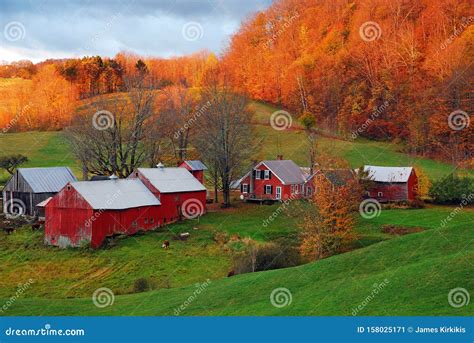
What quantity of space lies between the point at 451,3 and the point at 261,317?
80.0m

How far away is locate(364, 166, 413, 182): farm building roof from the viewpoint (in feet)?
167

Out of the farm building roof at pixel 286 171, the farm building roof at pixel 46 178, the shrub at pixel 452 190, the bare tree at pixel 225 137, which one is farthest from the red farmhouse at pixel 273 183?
the farm building roof at pixel 46 178

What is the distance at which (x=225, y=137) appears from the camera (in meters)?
51.2

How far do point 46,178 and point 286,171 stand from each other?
2046cm

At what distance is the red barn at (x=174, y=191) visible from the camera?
44.4m

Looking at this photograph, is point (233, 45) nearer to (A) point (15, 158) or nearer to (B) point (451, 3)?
(B) point (451, 3)

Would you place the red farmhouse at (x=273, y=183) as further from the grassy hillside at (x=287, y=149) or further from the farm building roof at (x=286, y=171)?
the grassy hillside at (x=287, y=149)

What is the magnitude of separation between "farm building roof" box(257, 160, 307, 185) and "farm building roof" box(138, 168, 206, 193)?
8.39 meters

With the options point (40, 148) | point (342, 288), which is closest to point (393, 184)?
point (342, 288)

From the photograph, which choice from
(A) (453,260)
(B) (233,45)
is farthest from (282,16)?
(A) (453,260)

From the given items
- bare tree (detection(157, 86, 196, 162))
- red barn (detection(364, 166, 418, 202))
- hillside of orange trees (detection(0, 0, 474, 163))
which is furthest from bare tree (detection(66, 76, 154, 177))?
red barn (detection(364, 166, 418, 202))

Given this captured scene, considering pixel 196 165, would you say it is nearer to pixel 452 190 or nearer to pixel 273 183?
pixel 273 183

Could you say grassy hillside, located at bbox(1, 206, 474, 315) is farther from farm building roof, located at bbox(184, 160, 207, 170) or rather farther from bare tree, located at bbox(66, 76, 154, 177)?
farm building roof, located at bbox(184, 160, 207, 170)

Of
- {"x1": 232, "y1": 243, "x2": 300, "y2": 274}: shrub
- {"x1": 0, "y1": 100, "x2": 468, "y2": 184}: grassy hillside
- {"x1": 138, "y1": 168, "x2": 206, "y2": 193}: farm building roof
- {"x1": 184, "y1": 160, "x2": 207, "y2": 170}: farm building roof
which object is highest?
{"x1": 0, "y1": 100, "x2": 468, "y2": 184}: grassy hillside
